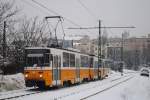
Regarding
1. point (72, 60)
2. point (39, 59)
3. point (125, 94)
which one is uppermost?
point (39, 59)

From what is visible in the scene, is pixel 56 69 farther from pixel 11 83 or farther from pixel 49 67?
pixel 11 83

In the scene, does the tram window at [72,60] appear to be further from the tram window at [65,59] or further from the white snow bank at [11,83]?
the white snow bank at [11,83]

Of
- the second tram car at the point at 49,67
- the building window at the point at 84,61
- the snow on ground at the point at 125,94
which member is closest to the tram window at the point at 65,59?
the second tram car at the point at 49,67

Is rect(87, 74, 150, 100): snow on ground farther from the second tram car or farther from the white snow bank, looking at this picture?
the white snow bank

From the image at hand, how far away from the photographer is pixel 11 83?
29.8m

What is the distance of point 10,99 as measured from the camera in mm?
20125

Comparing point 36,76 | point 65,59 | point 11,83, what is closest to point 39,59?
point 36,76

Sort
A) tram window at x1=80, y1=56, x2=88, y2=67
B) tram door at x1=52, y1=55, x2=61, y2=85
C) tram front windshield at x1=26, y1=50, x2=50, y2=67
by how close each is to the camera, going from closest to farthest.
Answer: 1. tram front windshield at x1=26, y1=50, x2=50, y2=67
2. tram door at x1=52, y1=55, x2=61, y2=85
3. tram window at x1=80, y1=56, x2=88, y2=67

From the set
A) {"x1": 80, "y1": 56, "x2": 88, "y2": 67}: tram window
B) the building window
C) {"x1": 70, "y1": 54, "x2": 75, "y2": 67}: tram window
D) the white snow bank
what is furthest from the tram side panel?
the building window

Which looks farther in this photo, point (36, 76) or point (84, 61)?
point (84, 61)

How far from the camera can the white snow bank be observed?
93.0ft

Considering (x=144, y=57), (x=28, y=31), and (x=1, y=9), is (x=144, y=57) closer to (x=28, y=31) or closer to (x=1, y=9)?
(x=28, y=31)

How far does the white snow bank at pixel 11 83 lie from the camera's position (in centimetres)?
2836

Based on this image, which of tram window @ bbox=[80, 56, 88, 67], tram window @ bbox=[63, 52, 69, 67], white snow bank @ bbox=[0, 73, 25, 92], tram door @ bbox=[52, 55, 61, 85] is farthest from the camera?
tram window @ bbox=[80, 56, 88, 67]
